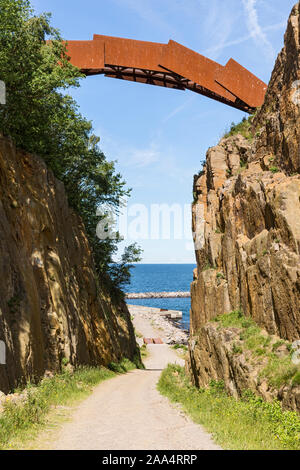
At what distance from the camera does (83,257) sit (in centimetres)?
2822

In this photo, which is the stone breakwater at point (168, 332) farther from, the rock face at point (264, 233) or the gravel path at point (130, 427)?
the gravel path at point (130, 427)

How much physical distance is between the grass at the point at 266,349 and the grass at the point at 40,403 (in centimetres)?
734

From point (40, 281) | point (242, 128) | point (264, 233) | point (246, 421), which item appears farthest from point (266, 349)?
point (242, 128)

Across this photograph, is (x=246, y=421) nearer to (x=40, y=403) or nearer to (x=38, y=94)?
(x=40, y=403)

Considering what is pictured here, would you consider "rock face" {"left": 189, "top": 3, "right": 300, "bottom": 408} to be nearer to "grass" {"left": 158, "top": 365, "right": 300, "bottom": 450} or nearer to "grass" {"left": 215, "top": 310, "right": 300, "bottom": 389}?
"grass" {"left": 215, "top": 310, "right": 300, "bottom": 389}

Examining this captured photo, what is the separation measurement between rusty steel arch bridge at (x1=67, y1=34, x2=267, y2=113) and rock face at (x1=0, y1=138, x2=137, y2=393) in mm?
14104

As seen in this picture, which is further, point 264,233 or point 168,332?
point 168,332

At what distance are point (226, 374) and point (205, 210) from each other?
17.2m

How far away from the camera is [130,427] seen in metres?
10.1

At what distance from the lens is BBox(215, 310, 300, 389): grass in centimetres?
1223

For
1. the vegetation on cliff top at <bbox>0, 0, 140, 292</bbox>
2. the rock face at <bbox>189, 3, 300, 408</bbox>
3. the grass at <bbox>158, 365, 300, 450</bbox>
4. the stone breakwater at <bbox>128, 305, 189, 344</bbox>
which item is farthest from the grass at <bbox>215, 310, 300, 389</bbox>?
the stone breakwater at <bbox>128, 305, 189, 344</bbox>

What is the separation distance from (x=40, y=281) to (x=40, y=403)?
733 cm

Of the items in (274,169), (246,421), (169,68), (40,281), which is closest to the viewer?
(246,421)

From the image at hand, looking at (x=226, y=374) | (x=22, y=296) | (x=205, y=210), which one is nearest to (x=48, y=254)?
(x=22, y=296)
